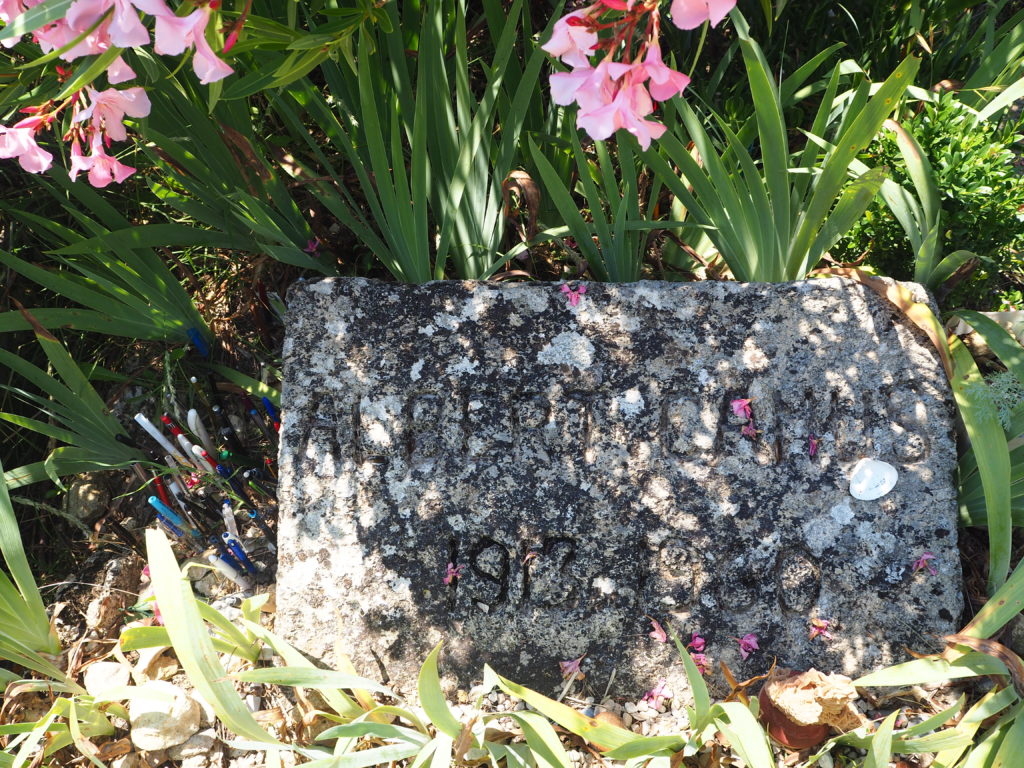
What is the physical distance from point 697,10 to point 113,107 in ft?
2.89

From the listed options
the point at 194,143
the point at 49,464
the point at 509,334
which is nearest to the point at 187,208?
the point at 194,143

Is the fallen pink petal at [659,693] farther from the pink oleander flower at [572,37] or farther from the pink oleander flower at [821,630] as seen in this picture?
the pink oleander flower at [572,37]

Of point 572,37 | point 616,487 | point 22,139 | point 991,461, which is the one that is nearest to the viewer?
point 572,37

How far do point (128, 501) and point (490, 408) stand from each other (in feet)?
3.22

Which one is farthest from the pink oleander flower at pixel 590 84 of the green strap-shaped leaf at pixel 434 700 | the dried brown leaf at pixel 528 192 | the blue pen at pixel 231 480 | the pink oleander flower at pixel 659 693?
the blue pen at pixel 231 480

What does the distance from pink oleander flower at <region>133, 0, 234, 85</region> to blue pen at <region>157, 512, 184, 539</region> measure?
3.67 ft

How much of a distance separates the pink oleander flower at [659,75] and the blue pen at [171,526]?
138 centimetres

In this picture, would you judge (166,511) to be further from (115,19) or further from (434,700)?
(115,19)

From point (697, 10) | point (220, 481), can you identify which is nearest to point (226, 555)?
point (220, 481)

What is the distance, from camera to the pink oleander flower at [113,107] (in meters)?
1.21

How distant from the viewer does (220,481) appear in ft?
5.92

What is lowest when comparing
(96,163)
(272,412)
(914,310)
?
(272,412)

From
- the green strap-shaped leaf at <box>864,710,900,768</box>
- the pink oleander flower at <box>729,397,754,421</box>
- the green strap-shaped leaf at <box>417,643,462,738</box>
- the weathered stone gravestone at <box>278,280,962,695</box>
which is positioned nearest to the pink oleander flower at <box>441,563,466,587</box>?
the weathered stone gravestone at <box>278,280,962,695</box>

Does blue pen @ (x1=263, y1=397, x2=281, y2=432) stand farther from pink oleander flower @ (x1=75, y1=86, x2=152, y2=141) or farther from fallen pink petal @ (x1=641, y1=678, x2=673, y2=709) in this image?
fallen pink petal @ (x1=641, y1=678, x2=673, y2=709)
